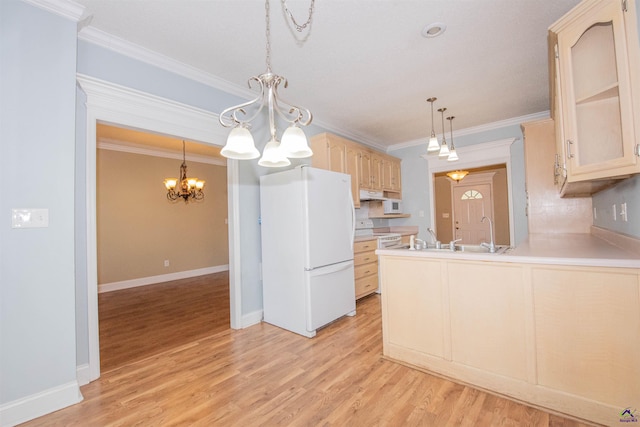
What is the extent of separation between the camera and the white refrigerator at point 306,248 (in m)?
2.77

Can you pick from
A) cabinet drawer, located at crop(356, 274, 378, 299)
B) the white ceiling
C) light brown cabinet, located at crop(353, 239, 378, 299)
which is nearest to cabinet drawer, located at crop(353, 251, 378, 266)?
light brown cabinet, located at crop(353, 239, 378, 299)

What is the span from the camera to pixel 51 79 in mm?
1762

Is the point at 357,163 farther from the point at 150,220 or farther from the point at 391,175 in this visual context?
the point at 150,220

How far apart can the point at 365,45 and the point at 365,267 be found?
8.78 feet

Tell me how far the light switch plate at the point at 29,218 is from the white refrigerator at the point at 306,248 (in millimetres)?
1779

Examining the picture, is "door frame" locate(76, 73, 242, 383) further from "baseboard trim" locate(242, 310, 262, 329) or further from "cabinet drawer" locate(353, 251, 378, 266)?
"cabinet drawer" locate(353, 251, 378, 266)

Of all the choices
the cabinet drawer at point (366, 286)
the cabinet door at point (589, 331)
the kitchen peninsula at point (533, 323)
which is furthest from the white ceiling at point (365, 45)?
the cabinet drawer at point (366, 286)

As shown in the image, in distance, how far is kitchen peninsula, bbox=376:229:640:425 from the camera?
56.7 inches

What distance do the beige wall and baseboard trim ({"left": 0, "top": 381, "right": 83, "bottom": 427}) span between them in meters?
3.71

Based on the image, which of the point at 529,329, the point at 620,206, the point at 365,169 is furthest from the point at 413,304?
the point at 365,169

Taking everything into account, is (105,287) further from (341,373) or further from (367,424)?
(367,424)

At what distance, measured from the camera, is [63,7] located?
5.89ft

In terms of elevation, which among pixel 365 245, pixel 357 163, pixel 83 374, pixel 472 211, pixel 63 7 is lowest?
pixel 83 374

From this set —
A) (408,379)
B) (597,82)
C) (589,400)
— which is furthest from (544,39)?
(408,379)
